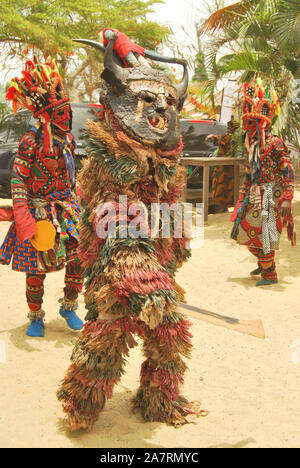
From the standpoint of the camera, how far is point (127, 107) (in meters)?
2.38

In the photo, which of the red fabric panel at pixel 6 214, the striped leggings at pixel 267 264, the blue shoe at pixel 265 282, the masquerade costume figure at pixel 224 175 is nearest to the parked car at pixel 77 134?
the masquerade costume figure at pixel 224 175

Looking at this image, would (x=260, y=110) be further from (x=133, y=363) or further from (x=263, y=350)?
(x=133, y=363)

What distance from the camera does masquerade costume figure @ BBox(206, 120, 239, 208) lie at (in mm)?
8250

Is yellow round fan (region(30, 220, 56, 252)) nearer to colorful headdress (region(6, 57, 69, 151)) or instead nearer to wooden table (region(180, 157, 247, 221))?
colorful headdress (region(6, 57, 69, 151))

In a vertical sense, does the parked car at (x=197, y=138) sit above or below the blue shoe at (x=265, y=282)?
above

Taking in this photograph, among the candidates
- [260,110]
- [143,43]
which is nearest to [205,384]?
[260,110]

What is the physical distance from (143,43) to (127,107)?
13717 millimetres

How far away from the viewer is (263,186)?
5105 mm

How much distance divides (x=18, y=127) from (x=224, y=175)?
413 cm

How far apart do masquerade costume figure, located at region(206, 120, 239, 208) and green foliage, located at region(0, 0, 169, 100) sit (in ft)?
23.4

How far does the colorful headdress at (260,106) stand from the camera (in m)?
4.91

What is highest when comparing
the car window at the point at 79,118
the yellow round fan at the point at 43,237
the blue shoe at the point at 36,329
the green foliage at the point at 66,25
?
the green foliage at the point at 66,25

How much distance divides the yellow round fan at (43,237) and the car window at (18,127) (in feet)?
19.9

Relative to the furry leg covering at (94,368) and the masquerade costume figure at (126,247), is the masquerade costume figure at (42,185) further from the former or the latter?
the furry leg covering at (94,368)
